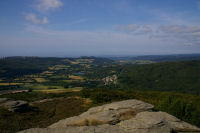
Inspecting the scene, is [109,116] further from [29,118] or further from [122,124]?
[29,118]

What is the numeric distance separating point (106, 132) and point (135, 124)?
3601mm

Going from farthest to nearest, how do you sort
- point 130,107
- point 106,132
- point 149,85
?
point 149,85 < point 130,107 < point 106,132

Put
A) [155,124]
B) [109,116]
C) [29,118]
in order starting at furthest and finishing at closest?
[29,118]
[109,116]
[155,124]

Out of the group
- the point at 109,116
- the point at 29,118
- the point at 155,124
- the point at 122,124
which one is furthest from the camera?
the point at 29,118

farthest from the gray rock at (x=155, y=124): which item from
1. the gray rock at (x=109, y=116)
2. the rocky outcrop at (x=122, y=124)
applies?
the gray rock at (x=109, y=116)

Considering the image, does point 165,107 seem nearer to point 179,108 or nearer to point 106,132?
point 179,108

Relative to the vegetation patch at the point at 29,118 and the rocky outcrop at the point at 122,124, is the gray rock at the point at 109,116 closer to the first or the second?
the rocky outcrop at the point at 122,124

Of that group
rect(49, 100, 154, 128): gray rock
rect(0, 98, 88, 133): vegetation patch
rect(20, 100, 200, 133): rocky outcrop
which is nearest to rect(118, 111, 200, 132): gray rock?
rect(20, 100, 200, 133): rocky outcrop

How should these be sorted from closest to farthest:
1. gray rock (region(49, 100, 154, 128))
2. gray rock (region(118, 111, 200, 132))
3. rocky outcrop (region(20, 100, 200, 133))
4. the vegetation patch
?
rocky outcrop (region(20, 100, 200, 133))
gray rock (region(118, 111, 200, 132))
gray rock (region(49, 100, 154, 128))
the vegetation patch

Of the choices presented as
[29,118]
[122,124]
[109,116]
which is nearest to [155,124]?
[122,124]

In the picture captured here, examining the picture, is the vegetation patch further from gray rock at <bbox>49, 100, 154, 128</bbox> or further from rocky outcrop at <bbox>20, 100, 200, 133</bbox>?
rocky outcrop at <bbox>20, 100, 200, 133</bbox>

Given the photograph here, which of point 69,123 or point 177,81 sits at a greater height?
point 69,123

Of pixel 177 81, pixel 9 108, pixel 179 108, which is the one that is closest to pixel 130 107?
pixel 179 108

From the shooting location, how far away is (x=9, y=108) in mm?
33781
